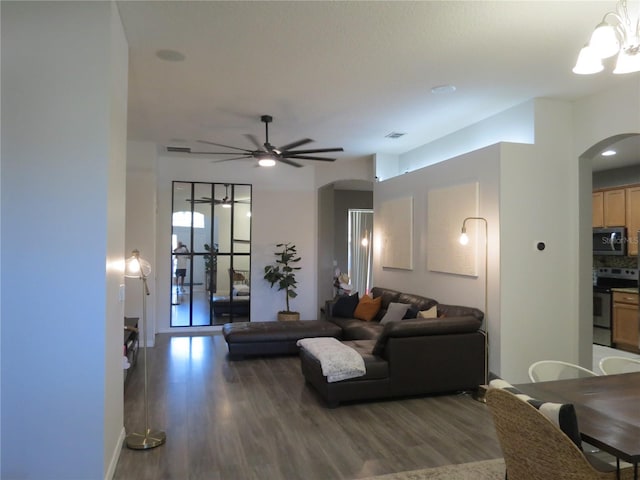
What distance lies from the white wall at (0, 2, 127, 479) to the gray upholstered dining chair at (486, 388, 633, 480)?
2.19 m

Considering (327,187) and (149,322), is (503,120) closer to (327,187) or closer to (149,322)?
(327,187)

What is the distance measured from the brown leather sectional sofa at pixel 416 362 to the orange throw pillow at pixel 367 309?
6.09 ft

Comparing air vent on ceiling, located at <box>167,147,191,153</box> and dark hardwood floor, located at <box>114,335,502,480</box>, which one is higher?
air vent on ceiling, located at <box>167,147,191,153</box>

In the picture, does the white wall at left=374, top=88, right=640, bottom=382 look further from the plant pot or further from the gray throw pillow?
the plant pot

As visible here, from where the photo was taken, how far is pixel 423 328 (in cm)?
421

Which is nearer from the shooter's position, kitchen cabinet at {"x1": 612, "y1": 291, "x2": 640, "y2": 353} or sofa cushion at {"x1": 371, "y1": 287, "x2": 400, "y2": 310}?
kitchen cabinet at {"x1": 612, "y1": 291, "x2": 640, "y2": 353}

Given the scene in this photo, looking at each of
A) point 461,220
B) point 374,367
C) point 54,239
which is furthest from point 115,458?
point 461,220

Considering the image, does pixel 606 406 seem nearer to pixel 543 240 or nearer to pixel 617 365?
pixel 617 365

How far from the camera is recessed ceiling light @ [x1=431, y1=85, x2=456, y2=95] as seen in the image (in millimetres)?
4281

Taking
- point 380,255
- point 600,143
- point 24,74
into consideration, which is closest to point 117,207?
point 24,74

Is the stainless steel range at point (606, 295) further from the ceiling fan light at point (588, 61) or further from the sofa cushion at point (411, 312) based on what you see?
the ceiling fan light at point (588, 61)

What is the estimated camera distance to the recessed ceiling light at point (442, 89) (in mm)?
4281

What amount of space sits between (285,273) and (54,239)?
575 centimetres

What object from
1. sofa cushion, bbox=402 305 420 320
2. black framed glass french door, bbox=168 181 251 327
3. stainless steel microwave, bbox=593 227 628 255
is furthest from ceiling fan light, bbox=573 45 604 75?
black framed glass french door, bbox=168 181 251 327
